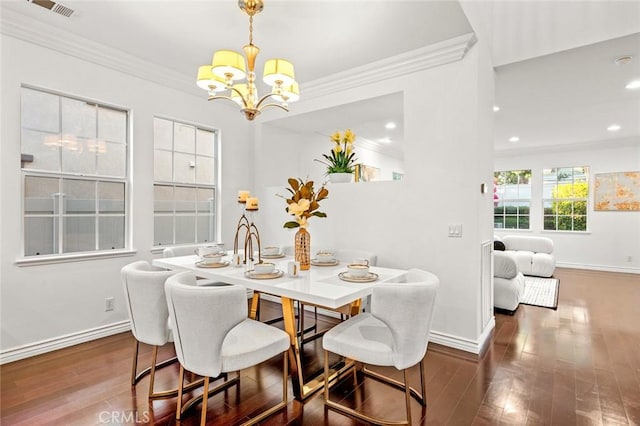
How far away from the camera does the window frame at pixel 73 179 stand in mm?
2756

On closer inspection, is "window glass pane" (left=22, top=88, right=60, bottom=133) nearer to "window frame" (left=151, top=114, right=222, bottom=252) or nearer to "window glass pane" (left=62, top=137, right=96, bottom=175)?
"window glass pane" (left=62, top=137, right=96, bottom=175)

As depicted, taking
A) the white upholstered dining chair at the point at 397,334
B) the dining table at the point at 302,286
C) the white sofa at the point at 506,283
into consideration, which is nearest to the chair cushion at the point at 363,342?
the white upholstered dining chair at the point at 397,334

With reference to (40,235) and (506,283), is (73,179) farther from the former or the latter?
(506,283)

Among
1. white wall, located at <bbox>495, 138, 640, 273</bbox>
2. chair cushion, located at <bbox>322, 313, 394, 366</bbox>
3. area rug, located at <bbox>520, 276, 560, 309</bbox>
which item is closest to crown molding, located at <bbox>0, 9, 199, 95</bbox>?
chair cushion, located at <bbox>322, 313, 394, 366</bbox>

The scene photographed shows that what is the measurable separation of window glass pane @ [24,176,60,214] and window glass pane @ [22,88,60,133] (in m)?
0.47

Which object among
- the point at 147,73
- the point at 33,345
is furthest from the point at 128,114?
the point at 33,345

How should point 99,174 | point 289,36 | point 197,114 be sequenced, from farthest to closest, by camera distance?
point 197,114, point 99,174, point 289,36

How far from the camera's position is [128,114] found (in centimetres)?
343

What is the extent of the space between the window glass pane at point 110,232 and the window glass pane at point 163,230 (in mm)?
337

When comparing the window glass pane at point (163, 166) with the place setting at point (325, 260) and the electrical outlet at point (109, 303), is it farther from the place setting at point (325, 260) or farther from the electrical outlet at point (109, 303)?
the place setting at point (325, 260)

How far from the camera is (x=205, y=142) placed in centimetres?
423

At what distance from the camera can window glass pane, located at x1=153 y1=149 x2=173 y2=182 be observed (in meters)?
3.67

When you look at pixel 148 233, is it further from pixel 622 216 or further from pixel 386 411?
pixel 622 216

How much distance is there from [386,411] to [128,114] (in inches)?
144
